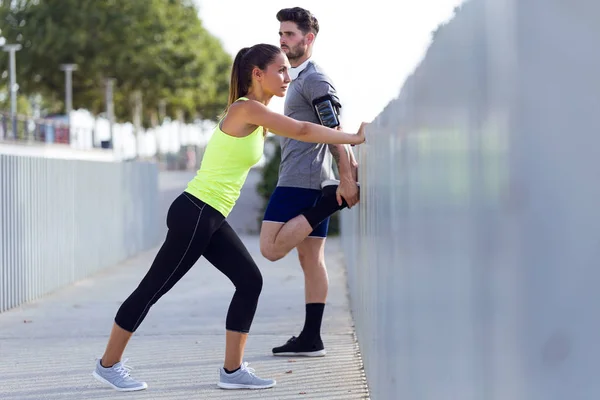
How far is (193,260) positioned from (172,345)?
226cm

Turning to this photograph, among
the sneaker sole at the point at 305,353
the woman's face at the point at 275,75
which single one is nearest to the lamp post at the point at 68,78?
the sneaker sole at the point at 305,353

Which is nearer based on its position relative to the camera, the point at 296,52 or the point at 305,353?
the point at 296,52

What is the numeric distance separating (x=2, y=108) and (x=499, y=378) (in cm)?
8136

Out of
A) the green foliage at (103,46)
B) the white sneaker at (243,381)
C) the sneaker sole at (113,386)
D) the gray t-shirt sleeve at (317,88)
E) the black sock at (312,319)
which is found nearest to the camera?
the sneaker sole at (113,386)

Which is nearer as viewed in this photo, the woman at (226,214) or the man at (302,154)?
the woman at (226,214)

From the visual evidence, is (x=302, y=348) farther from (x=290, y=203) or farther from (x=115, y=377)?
(x=115, y=377)

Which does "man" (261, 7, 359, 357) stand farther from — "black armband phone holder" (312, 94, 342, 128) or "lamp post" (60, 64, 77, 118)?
"lamp post" (60, 64, 77, 118)

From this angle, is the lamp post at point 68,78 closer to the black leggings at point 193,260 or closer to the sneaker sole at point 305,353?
the sneaker sole at point 305,353

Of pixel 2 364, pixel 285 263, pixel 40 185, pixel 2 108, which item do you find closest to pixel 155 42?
pixel 2 108

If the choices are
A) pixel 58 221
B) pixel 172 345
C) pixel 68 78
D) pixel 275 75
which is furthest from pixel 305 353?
pixel 68 78

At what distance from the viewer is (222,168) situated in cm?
556

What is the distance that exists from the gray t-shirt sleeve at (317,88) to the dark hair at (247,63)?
23.4 inches

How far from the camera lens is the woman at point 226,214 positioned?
5477 millimetres

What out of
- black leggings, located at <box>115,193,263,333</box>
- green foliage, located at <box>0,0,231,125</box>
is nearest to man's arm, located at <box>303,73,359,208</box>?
black leggings, located at <box>115,193,263,333</box>
